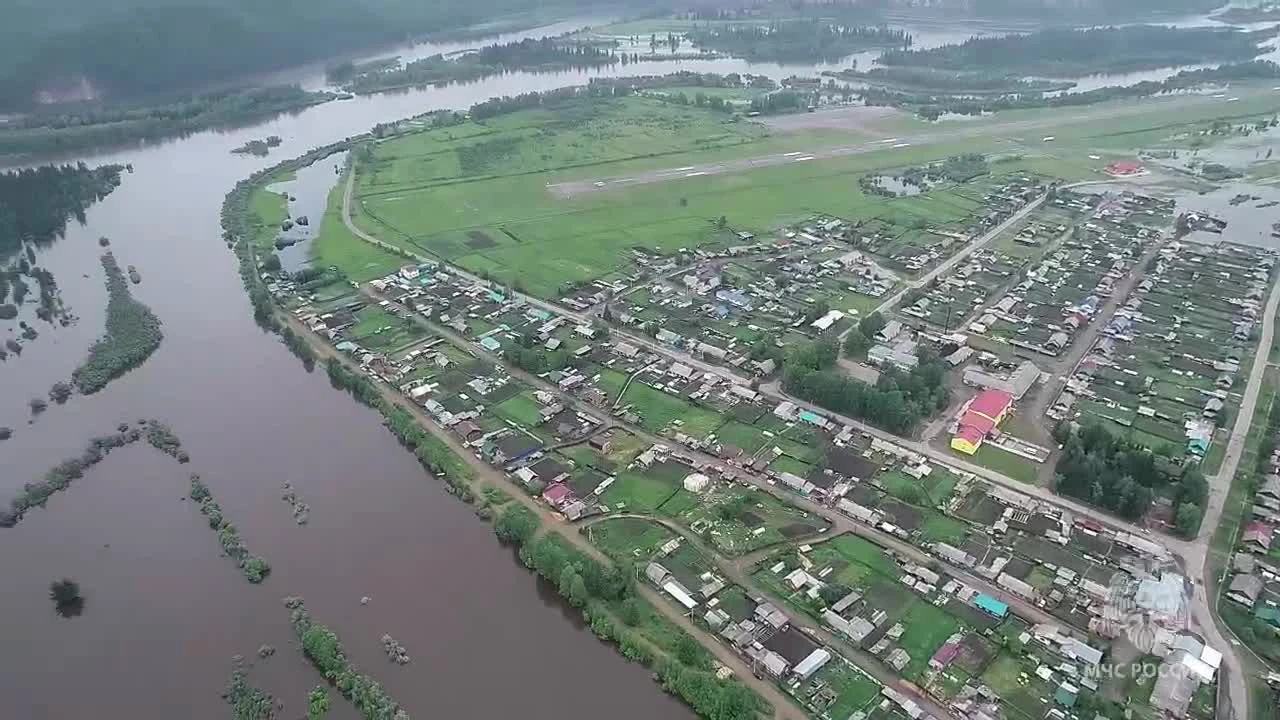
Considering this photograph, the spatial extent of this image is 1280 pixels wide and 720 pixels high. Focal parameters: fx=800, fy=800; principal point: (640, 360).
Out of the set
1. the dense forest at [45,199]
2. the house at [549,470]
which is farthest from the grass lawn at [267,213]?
the house at [549,470]

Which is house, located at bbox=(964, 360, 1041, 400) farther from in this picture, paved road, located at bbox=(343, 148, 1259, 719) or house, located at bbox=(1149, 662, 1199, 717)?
house, located at bbox=(1149, 662, 1199, 717)

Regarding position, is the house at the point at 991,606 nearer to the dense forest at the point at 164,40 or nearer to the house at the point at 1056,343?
the house at the point at 1056,343

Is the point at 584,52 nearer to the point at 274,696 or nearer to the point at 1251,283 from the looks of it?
the point at 1251,283

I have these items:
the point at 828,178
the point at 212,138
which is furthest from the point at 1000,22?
the point at 212,138

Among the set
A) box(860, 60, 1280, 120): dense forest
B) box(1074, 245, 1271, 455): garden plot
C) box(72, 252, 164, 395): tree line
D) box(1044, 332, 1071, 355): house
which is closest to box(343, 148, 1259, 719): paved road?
box(1074, 245, 1271, 455): garden plot

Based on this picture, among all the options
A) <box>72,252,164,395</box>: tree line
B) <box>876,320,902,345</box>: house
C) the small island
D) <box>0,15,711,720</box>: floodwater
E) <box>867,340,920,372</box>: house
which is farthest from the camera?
the small island

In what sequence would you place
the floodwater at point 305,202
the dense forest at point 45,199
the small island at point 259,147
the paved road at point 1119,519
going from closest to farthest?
the paved road at point 1119,519, the floodwater at point 305,202, the dense forest at point 45,199, the small island at point 259,147

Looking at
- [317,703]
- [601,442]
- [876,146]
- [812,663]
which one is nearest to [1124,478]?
[812,663]
